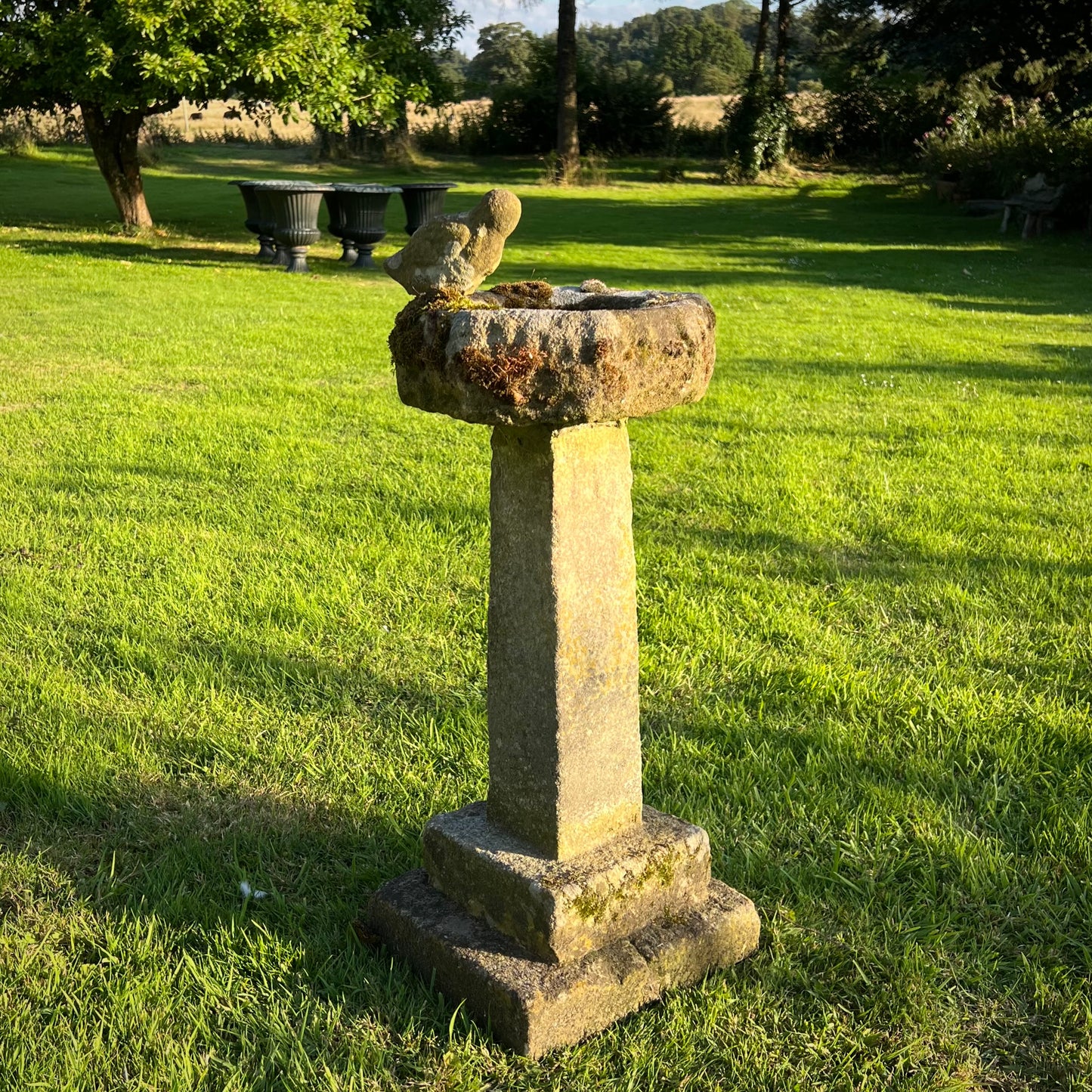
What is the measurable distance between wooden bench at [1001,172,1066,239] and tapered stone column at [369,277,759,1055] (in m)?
19.5

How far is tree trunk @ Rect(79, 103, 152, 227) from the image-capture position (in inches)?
640

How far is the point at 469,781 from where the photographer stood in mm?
3441

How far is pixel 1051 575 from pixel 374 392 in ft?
Answer: 16.2

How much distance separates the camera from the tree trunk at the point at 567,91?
26766 millimetres

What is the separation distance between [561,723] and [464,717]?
1.29 meters

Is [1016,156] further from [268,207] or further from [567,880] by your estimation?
[567,880]

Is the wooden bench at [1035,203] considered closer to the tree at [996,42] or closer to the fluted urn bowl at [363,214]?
the tree at [996,42]

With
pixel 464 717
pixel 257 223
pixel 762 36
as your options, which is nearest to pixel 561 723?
pixel 464 717

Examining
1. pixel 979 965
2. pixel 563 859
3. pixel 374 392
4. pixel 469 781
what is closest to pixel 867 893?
pixel 979 965

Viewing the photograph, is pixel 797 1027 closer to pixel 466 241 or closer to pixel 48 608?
pixel 466 241

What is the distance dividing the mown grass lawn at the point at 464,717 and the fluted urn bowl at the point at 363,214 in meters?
7.10

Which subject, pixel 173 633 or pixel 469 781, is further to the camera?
pixel 173 633

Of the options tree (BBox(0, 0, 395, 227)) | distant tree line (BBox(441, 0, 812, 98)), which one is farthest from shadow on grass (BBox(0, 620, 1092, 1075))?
distant tree line (BBox(441, 0, 812, 98))

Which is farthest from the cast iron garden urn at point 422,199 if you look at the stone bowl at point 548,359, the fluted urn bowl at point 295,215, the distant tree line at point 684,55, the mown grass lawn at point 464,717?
the distant tree line at point 684,55
